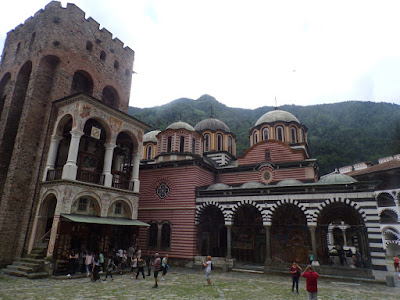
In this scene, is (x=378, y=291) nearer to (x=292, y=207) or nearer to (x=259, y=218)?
(x=292, y=207)

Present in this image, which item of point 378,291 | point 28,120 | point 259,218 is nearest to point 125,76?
point 28,120

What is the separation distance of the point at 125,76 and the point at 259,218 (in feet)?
51.7

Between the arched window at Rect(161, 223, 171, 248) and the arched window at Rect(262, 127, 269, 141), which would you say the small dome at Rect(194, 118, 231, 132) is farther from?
the arched window at Rect(161, 223, 171, 248)

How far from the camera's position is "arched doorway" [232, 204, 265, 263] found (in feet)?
65.1

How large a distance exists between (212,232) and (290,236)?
588 centimetres

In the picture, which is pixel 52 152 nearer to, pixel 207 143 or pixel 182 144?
pixel 182 144

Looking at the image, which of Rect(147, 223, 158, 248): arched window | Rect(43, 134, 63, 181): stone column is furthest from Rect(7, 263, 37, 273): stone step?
Rect(147, 223, 158, 248): arched window

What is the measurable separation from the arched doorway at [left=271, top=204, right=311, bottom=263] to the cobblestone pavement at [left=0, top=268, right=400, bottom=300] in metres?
4.54

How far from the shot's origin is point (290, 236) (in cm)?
1902

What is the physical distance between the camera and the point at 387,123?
238ft

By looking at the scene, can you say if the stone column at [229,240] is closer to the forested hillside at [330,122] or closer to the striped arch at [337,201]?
the striped arch at [337,201]

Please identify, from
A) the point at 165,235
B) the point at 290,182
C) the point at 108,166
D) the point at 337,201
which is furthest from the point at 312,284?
the point at 165,235

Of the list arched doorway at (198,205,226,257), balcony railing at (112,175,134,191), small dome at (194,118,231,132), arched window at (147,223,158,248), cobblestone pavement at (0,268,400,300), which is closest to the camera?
cobblestone pavement at (0,268,400,300)

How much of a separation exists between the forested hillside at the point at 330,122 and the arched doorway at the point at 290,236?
40196 millimetres
